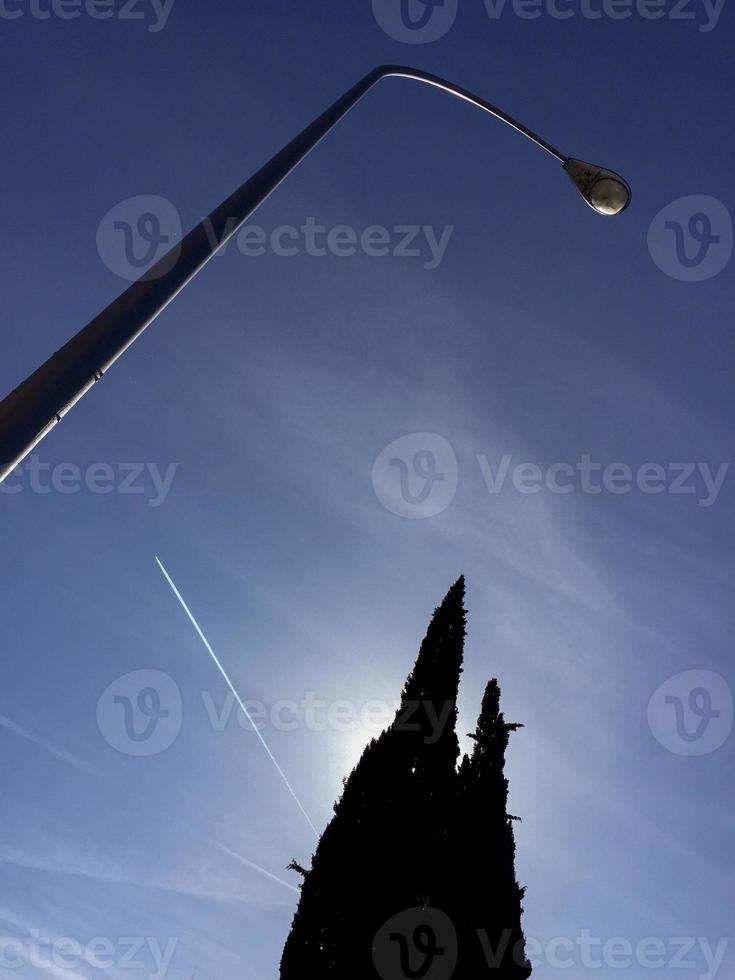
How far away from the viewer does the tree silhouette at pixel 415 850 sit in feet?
50.4

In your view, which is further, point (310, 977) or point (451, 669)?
point (451, 669)

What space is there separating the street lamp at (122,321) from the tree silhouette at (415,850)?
1641 cm

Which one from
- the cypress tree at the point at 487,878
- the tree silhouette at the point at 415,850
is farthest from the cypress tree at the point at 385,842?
the cypress tree at the point at 487,878

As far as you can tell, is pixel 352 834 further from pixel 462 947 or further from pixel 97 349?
pixel 97 349

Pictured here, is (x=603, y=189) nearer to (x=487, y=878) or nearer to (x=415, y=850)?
(x=415, y=850)

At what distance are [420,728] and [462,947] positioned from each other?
5252 mm

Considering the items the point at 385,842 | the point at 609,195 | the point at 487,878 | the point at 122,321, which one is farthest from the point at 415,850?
the point at 122,321

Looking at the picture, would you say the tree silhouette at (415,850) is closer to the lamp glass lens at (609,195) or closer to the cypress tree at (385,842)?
the cypress tree at (385,842)

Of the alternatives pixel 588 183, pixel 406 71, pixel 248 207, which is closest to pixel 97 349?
pixel 248 207

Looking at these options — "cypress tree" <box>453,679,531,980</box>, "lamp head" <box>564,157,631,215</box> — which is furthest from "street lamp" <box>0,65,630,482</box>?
"cypress tree" <box>453,679,531,980</box>

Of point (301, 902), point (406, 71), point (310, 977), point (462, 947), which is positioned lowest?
point (310, 977)

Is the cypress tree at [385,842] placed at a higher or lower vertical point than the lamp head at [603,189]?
lower

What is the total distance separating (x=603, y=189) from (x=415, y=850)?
1611 centimetres

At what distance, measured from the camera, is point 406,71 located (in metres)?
7.39
